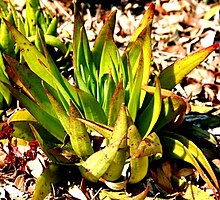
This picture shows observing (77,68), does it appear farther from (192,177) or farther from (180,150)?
(192,177)

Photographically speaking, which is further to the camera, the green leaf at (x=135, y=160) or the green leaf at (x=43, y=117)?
the green leaf at (x=43, y=117)


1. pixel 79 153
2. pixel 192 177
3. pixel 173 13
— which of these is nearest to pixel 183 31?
pixel 173 13

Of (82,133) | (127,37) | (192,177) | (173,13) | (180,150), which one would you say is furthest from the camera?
(173,13)

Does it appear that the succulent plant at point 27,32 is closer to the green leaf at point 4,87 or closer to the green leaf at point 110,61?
the green leaf at point 4,87

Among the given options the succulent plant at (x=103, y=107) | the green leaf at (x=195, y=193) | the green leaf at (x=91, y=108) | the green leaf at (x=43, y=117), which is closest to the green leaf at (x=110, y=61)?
the succulent plant at (x=103, y=107)

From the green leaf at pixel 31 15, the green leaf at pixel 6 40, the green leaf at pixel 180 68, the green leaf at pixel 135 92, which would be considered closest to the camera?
the green leaf at pixel 135 92

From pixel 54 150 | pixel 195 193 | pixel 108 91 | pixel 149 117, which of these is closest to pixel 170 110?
pixel 149 117

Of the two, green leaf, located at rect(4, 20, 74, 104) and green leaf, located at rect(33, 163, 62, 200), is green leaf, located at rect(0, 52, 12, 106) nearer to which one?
green leaf, located at rect(4, 20, 74, 104)

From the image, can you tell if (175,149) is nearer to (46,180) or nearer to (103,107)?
(103,107)

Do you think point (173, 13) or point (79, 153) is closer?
point (79, 153)
